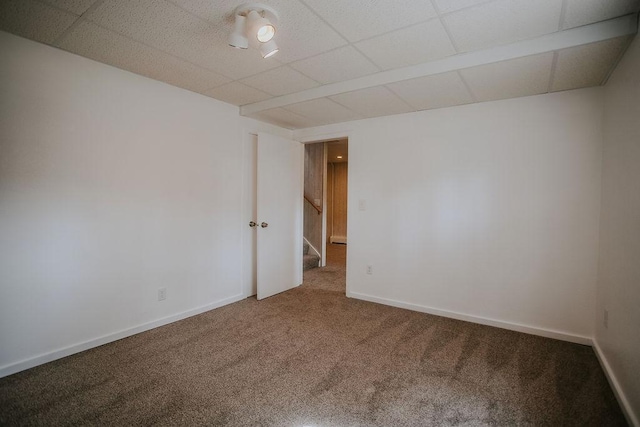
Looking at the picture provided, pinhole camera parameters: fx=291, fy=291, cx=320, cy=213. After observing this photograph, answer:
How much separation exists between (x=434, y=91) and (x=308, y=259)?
333 centimetres

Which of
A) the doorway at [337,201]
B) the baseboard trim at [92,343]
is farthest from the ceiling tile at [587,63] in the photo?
the doorway at [337,201]

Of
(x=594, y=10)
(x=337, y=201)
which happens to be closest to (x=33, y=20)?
(x=594, y=10)

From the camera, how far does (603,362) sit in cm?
205

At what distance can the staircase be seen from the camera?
4965mm

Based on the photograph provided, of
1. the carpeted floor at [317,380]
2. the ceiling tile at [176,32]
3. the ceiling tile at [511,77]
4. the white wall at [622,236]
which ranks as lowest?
the carpeted floor at [317,380]

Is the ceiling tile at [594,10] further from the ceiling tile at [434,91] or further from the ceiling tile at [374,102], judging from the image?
the ceiling tile at [374,102]

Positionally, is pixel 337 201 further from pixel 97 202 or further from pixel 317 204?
pixel 97 202

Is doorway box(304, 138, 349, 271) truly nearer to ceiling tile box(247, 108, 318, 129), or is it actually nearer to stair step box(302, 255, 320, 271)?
stair step box(302, 255, 320, 271)

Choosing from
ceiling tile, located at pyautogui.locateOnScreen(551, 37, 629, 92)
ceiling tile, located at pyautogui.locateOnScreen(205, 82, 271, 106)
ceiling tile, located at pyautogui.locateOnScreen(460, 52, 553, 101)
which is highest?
ceiling tile, located at pyautogui.locateOnScreen(205, 82, 271, 106)

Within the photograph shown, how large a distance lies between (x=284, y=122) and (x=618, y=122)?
10.2 ft

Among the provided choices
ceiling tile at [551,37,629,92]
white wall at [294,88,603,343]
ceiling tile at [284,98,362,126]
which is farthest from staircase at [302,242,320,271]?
ceiling tile at [551,37,629,92]

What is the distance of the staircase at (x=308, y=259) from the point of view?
496 cm

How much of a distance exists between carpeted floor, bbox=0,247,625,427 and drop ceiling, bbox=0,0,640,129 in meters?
2.14

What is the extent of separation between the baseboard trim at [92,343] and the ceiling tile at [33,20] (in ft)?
7.16
